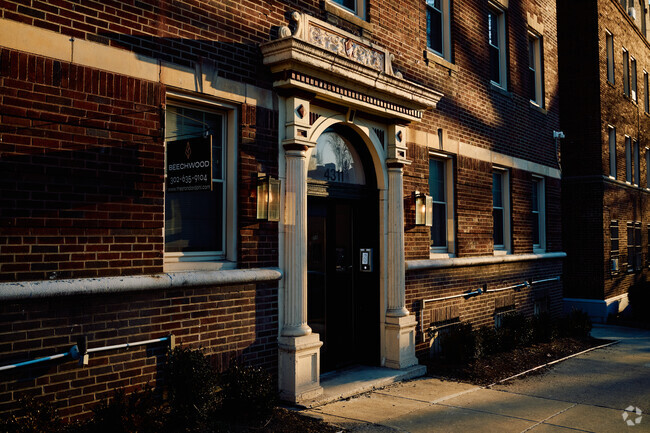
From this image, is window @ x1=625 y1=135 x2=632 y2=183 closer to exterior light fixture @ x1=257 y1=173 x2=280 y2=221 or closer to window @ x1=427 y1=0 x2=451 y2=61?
window @ x1=427 y1=0 x2=451 y2=61

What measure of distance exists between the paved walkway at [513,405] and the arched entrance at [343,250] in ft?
3.45

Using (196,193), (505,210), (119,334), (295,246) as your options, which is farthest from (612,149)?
(119,334)

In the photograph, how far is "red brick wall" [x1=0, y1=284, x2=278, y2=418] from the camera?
456cm

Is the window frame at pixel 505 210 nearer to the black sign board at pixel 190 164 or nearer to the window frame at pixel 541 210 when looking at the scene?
the window frame at pixel 541 210

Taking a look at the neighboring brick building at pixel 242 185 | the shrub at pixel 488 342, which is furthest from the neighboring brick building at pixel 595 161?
the shrub at pixel 488 342

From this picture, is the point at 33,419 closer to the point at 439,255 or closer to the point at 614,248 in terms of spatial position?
the point at 439,255

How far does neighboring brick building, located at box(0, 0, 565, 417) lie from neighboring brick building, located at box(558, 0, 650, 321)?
22.5 feet

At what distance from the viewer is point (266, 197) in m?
6.49

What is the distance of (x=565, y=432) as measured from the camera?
5805mm

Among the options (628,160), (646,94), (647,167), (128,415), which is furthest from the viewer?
(646,94)

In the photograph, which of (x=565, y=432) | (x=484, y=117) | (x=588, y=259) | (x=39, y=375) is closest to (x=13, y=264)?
(x=39, y=375)

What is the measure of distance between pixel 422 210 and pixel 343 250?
5.01 feet

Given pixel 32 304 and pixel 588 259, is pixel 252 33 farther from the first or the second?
pixel 588 259

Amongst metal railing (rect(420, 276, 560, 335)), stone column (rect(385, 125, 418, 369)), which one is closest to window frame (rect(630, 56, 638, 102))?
metal railing (rect(420, 276, 560, 335))
